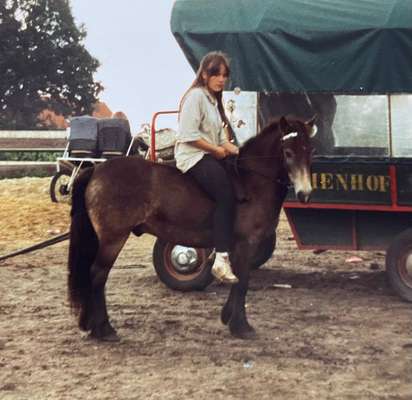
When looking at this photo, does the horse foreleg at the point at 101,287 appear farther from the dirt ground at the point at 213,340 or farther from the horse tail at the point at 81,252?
A: the dirt ground at the point at 213,340

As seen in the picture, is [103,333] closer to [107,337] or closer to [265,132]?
[107,337]

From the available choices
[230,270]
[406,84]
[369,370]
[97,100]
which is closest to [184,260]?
[230,270]

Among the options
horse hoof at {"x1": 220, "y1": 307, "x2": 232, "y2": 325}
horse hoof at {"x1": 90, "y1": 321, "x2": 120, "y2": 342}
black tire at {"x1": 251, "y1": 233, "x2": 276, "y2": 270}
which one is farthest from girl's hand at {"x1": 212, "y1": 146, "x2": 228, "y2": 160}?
black tire at {"x1": 251, "y1": 233, "x2": 276, "y2": 270}

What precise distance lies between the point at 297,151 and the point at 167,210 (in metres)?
1.19

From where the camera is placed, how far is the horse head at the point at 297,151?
704 cm

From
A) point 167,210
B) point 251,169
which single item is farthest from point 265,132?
point 167,210

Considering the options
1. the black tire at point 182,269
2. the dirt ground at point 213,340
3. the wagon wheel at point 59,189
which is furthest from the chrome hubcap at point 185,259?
the wagon wheel at point 59,189

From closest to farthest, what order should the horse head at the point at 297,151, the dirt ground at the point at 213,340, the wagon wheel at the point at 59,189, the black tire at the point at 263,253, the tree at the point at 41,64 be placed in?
the dirt ground at the point at 213,340 < the horse head at the point at 297,151 < the black tire at the point at 263,253 < the wagon wheel at the point at 59,189 < the tree at the point at 41,64

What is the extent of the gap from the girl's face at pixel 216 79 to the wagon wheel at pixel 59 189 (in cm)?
1157

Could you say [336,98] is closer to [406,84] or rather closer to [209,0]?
[406,84]

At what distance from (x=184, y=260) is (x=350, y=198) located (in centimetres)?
189

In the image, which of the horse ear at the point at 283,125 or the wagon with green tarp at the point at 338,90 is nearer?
the horse ear at the point at 283,125

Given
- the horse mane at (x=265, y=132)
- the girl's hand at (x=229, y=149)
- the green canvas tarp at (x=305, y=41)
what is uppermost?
the green canvas tarp at (x=305, y=41)

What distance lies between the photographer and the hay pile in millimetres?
14719
